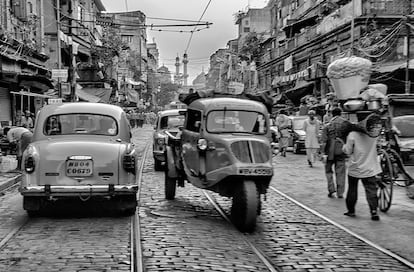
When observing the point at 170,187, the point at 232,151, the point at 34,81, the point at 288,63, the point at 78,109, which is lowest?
the point at 170,187

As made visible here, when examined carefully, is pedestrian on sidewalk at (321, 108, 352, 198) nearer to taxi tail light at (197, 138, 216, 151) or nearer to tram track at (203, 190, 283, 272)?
tram track at (203, 190, 283, 272)

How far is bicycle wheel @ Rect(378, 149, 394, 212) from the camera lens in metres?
10.3

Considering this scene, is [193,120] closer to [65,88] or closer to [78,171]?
[78,171]

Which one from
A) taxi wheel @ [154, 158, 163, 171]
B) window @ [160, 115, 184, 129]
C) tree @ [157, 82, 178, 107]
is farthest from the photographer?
tree @ [157, 82, 178, 107]

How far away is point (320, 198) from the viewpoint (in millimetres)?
12211

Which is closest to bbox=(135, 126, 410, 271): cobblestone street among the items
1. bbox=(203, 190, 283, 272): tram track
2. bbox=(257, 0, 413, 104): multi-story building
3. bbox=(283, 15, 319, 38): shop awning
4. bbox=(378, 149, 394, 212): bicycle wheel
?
bbox=(203, 190, 283, 272): tram track

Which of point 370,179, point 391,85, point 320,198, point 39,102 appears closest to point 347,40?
point 391,85

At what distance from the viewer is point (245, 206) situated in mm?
8430

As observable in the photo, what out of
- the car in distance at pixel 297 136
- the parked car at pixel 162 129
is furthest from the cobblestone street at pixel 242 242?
the car in distance at pixel 297 136

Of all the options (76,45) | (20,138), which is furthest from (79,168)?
(76,45)

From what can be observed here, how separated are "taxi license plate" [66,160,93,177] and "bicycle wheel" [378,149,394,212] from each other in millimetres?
5167

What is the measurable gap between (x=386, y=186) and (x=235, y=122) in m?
3.04

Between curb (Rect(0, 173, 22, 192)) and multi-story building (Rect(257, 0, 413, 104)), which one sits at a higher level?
multi-story building (Rect(257, 0, 413, 104))

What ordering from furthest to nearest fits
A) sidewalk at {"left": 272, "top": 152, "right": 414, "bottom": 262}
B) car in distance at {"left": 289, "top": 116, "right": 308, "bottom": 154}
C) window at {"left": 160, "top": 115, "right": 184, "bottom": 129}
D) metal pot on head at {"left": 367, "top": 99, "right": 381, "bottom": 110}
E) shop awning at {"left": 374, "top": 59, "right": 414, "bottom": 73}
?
1. car in distance at {"left": 289, "top": 116, "right": 308, "bottom": 154}
2. shop awning at {"left": 374, "top": 59, "right": 414, "bottom": 73}
3. window at {"left": 160, "top": 115, "right": 184, "bottom": 129}
4. metal pot on head at {"left": 367, "top": 99, "right": 381, "bottom": 110}
5. sidewalk at {"left": 272, "top": 152, "right": 414, "bottom": 262}
